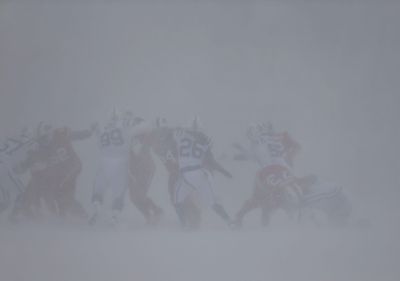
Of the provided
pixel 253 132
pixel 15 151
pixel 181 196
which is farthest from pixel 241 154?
pixel 15 151

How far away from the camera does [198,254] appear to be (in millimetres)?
2648

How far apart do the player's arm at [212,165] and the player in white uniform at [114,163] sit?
0.36m

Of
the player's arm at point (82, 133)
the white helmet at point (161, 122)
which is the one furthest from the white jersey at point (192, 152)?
the player's arm at point (82, 133)

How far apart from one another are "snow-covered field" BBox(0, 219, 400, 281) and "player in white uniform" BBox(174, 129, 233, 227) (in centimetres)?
12

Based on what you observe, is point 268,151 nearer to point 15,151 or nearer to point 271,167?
point 271,167

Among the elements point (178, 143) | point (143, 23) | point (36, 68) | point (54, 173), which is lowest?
point (54, 173)

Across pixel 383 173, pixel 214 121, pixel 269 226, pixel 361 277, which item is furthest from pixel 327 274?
pixel 214 121

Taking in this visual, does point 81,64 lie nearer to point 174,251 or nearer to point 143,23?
point 143,23

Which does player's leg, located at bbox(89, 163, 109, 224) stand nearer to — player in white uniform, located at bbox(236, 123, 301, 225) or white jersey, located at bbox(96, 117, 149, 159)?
white jersey, located at bbox(96, 117, 149, 159)

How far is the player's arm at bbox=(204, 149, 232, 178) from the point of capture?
8.95 feet

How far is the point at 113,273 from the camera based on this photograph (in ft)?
8.54

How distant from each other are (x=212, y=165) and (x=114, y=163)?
0.51 m

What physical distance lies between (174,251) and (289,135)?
0.84 meters

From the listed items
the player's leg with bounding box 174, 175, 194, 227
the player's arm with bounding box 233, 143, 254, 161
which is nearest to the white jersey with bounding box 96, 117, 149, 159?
the player's leg with bounding box 174, 175, 194, 227
